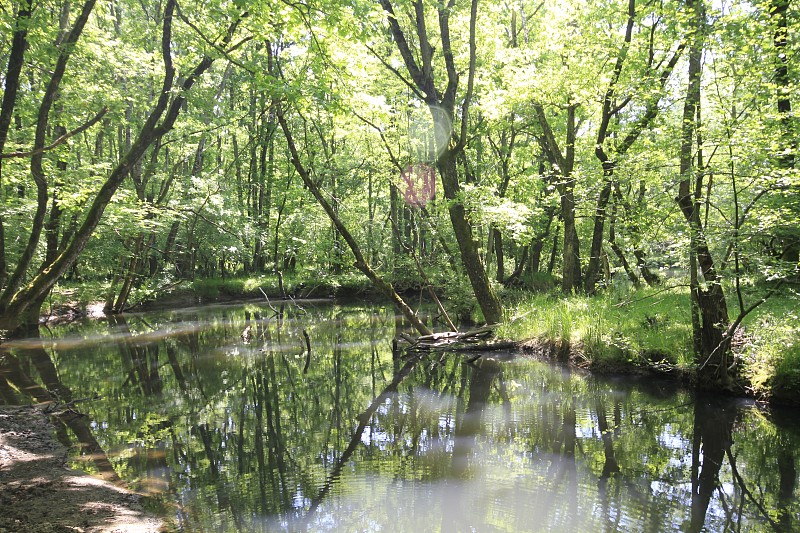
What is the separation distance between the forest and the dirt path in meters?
4.18

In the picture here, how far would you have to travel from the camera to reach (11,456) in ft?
18.7

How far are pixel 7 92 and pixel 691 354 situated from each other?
12.7 meters

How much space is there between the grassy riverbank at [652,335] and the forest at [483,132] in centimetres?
9

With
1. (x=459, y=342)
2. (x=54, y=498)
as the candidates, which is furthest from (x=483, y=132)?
(x=54, y=498)

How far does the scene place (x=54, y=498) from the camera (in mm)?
4719

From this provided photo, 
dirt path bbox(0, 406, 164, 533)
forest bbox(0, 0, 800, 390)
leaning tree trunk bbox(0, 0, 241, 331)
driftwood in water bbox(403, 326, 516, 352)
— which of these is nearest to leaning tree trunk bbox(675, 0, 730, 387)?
forest bbox(0, 0, 800, 390)

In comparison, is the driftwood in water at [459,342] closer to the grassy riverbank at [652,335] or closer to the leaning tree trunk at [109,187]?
the grassy riverbank at [652,335]

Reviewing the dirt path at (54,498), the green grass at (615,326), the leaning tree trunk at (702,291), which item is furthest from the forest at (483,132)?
the dirt path at (54,498)

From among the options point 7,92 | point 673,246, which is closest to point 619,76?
point 673,246

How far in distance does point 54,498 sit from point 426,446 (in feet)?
13.0

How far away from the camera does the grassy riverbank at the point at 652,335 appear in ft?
24.1

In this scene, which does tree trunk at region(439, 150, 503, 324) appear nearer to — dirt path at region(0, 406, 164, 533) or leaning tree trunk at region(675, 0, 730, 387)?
leaning tree trunk at region(675, 0, 730, 387)

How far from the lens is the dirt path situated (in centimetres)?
424

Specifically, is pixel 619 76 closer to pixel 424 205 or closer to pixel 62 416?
pixel 424 205
